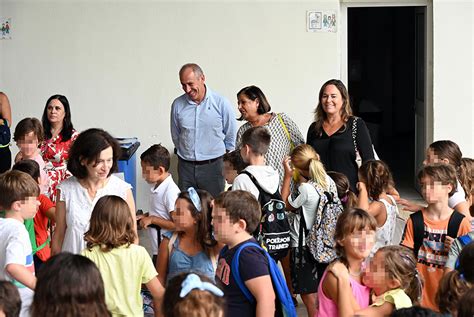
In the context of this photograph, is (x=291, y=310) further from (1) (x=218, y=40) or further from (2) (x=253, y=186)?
(1) (x=218, y=40)

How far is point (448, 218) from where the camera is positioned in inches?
236

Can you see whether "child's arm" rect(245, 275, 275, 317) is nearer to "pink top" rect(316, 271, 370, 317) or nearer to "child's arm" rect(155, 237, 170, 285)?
"pink top" rect(316, 271, 370, 317)

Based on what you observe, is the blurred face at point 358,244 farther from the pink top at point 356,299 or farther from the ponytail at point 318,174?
the ponytail at point 318,174

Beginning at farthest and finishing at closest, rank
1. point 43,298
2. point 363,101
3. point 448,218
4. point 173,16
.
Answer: point 363,101
point 173,16
point 448,218
point 43,298

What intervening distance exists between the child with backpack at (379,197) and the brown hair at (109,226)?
2.34 metres

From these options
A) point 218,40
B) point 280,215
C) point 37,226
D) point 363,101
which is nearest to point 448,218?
point 280,215

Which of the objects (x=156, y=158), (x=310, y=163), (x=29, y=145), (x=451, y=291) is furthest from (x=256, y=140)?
(x=451, y=291)

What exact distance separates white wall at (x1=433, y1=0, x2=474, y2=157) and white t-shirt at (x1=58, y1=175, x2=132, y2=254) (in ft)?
22.5

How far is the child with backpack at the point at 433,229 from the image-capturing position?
5.94m

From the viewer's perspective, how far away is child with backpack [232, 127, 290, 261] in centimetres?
657

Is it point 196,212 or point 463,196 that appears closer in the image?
point 196,212

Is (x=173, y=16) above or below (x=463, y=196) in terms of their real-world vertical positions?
above

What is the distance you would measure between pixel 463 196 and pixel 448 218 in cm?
57

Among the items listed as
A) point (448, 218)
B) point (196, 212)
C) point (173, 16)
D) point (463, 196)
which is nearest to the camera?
point (196, 212)
